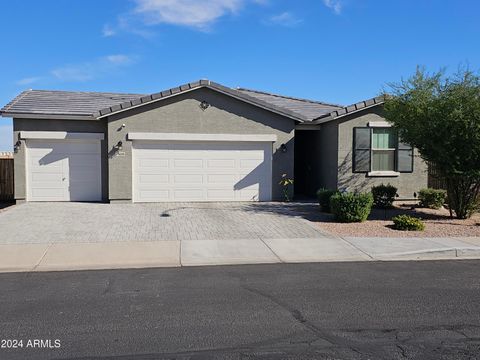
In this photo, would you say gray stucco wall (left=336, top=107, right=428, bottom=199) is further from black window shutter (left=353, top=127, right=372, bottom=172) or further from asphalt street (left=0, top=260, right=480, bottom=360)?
asphalt street (left=0, top=260, right=480, bottom=360)

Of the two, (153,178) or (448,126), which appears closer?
(448,126)

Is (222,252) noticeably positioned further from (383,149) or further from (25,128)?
(25,128)

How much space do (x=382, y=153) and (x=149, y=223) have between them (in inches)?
374

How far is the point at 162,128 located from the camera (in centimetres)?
1628

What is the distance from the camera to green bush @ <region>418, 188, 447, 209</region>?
51.1 ft

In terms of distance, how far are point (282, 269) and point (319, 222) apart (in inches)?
195

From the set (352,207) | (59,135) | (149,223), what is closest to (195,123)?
(59,135)

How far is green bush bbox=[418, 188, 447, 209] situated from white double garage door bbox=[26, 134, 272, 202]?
5.81 meters

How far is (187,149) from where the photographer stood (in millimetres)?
16562

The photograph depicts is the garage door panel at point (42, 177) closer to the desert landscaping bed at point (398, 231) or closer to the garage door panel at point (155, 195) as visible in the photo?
the garage door panel at point (155, 195)

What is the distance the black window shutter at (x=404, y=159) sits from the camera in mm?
17125

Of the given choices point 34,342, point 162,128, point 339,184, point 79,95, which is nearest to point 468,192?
point 339,184

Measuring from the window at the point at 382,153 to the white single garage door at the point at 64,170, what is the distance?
9694 mm

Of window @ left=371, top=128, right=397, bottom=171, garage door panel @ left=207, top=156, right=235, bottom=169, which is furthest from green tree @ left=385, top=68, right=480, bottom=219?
garage door panel @ left=207, top=156, right=235, bottom=169
